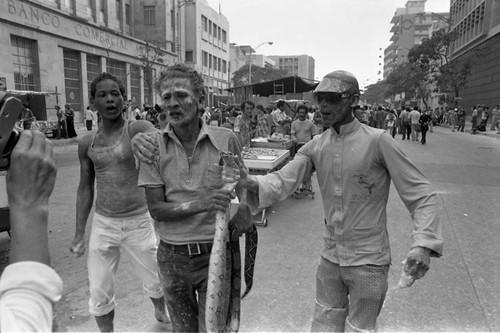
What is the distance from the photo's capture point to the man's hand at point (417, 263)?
197 centimetres

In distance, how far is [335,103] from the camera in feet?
7.91

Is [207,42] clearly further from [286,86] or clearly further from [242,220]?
[242,220]

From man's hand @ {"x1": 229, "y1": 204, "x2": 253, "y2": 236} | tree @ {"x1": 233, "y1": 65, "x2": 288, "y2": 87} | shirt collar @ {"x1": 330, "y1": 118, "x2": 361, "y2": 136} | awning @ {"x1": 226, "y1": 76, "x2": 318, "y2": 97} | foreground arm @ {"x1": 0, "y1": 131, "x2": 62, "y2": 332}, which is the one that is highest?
tree @ {"x1": 233, "y1": 65, "x2": 288, "y2": 87}

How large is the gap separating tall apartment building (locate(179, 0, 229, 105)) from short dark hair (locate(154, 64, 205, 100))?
45808 mm

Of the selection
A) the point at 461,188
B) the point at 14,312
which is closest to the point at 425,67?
the point at 461,188

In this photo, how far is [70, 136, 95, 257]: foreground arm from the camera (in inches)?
124

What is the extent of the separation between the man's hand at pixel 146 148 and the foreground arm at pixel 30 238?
1.31m

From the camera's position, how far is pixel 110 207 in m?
3.05

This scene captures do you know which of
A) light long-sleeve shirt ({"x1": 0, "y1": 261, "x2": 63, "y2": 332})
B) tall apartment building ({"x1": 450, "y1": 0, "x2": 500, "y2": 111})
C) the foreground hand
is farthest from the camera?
tall apartment building ({"x1": 450, "y1": 0, "x2": 500, "y2": 111})

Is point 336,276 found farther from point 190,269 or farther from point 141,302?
point 141,302

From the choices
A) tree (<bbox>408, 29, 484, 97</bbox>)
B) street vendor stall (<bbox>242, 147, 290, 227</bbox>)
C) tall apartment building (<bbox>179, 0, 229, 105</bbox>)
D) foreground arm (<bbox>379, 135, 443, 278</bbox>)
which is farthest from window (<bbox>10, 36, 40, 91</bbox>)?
tree (<bbox>408, 29, 484, 97</bbox>)

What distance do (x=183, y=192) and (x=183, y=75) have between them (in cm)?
70

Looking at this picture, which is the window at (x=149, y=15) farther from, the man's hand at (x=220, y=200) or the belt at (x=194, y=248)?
the man's hand at (x=220, y=200)

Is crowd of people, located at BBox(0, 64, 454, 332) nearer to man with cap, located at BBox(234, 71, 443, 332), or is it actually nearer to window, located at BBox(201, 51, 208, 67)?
man with cap, located at BBox(234, 71, 443, 332)
